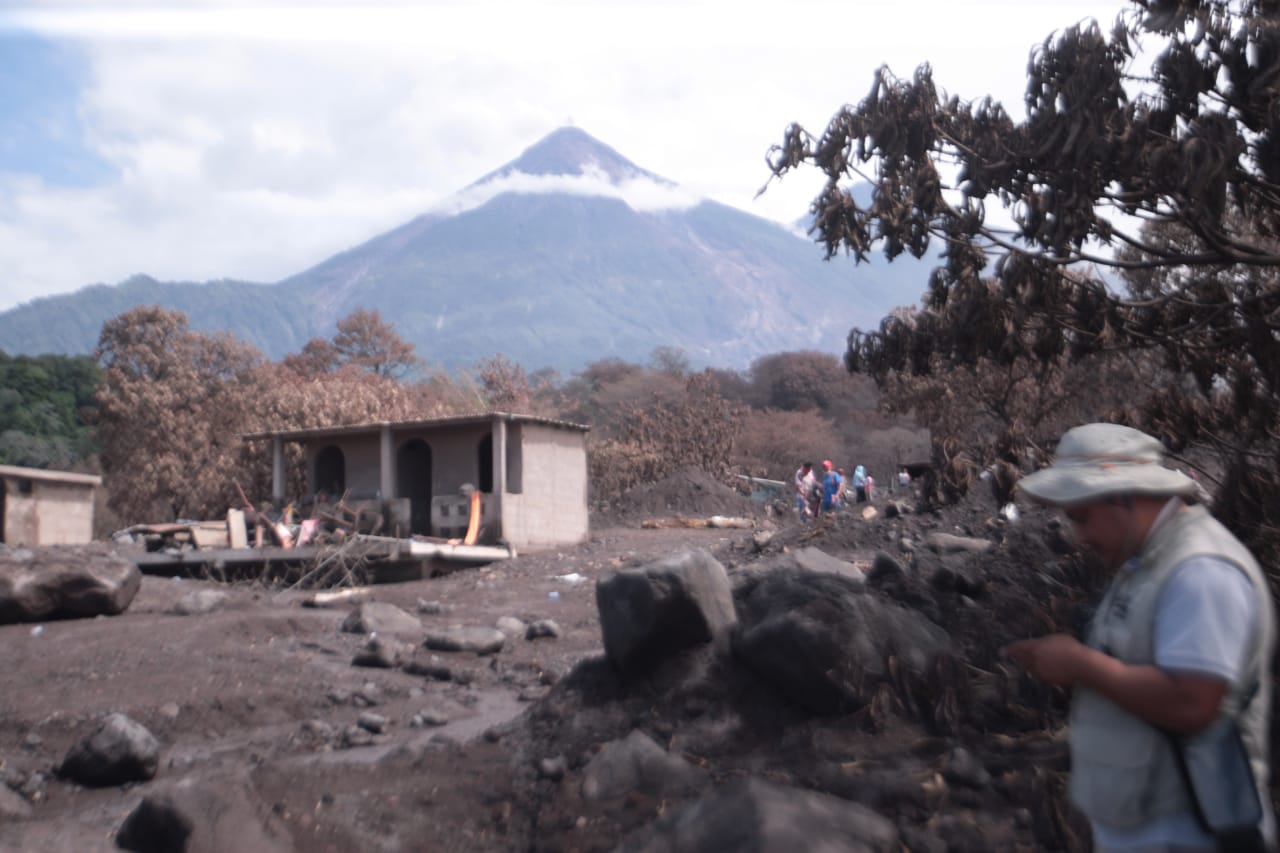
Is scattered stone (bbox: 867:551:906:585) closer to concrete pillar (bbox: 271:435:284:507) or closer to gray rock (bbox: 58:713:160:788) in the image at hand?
gray rock (bbox: 58:713:160:788)

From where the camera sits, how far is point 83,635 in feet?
31.1

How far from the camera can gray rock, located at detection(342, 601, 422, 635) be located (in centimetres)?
1030

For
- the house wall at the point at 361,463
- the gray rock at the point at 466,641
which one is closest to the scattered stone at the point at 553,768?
the gray rock at the point at 466,641

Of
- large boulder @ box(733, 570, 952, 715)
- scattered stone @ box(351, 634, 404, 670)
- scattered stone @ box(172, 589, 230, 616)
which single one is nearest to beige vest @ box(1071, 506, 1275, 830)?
large boulder @ box(733, 570, 952, 715)

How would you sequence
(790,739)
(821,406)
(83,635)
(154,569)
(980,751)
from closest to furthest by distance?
1. (980,751)
2. (790,739)
3. (83,635)
4. (154,569)
5. (821,406)

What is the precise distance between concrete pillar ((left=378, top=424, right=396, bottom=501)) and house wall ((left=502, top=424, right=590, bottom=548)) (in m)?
2.49

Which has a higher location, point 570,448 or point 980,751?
point 570,448

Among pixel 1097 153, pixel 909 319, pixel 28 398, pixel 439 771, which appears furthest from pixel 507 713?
pixel 28 398

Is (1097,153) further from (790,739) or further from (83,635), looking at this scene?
(83,635)

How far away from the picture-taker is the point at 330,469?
23.2 metres

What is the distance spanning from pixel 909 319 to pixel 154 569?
503 inches

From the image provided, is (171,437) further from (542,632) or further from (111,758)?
(111,758)

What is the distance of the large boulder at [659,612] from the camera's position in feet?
19.4

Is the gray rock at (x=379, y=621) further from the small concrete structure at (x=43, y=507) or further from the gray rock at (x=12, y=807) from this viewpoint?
the small concrete structure at (x=43, y=507)
